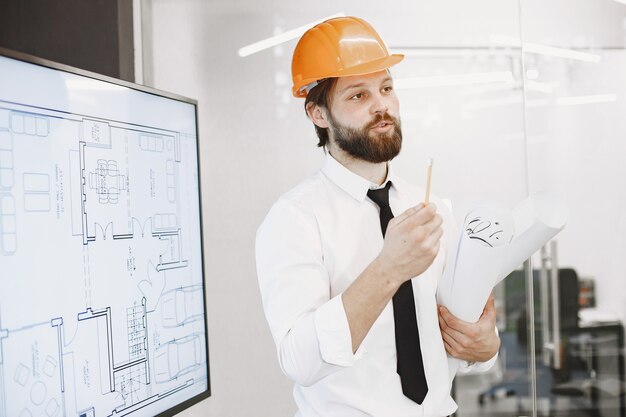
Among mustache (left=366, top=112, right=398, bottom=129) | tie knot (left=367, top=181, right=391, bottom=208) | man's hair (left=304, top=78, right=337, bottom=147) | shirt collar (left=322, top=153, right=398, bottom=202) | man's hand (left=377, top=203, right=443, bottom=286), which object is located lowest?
man's hand (left=377, top=203, right=443, bottom=286)

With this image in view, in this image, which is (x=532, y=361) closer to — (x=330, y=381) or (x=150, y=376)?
(x=330, y=381)

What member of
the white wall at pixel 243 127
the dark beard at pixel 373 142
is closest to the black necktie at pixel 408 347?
the dark beard at pixel 373 142

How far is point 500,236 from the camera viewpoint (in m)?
1.41

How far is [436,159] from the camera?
2750mm

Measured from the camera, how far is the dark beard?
1686 mm

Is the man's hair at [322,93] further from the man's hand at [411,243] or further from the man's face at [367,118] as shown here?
the man's hand at [411,243]

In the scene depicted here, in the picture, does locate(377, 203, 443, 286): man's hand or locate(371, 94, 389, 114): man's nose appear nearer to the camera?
locate(377, 203, 443, 286): man's hand

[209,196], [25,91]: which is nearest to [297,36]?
[209,196]

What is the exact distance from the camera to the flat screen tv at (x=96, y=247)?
4.63 ft

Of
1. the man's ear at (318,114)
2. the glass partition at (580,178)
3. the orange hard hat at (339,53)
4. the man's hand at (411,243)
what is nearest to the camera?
the man's hand at (411,243)

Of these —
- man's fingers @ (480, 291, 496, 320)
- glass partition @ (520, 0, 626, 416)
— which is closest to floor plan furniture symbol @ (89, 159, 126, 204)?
man's fingers @ (480, 291, 496, 320)

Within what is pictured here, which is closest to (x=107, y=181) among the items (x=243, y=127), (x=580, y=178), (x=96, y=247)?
(x=96, y=247)

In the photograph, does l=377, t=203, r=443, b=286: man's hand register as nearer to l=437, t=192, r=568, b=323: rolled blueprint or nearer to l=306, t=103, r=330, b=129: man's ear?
l=437, t=192, r=568, b=323: rolled blueprint

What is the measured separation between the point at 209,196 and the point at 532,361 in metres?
1.52
